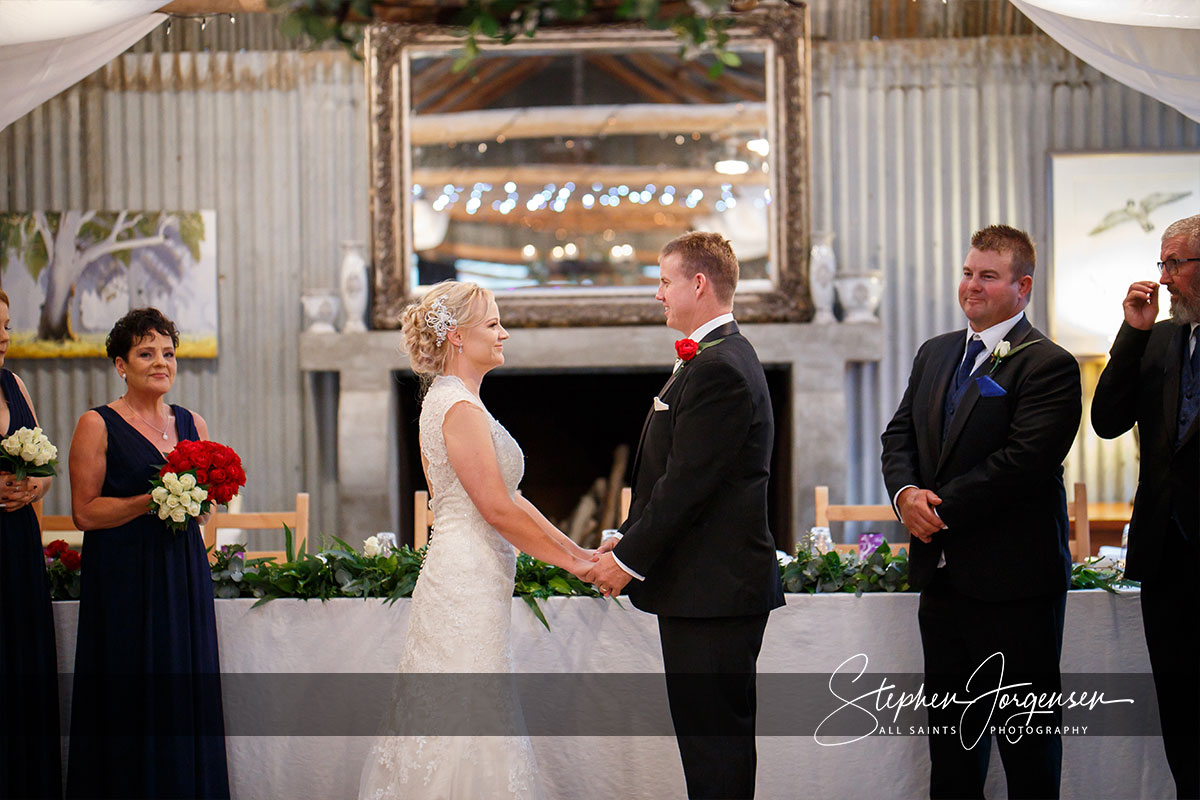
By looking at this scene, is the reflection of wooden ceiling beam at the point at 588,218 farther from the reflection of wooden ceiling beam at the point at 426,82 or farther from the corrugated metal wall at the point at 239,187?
the corrugated metal wall at the point at 239,187

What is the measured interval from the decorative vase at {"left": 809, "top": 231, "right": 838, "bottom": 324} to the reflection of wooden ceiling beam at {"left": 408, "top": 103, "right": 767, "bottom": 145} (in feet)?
3.38

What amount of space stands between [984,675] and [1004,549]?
1.15 feet

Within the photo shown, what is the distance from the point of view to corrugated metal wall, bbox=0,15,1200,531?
7262 millimetres

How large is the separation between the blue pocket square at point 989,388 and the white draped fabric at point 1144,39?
35.0 inches

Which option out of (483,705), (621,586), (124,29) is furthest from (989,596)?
(124,29)

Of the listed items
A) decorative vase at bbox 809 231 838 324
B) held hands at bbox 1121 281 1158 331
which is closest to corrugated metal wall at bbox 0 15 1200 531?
decorative vase at bbox 809 231 838 324

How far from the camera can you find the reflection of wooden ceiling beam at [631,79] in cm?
719

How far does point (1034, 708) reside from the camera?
2.83 meters

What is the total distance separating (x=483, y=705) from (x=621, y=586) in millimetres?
478

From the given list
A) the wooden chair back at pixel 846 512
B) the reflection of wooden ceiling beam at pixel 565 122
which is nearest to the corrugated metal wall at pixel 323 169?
the reflection of wooden ceiling beam at pixel 565 122

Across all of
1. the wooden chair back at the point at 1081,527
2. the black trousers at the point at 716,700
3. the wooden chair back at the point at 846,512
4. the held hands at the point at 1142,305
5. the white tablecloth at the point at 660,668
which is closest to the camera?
the black trousers at the point at 716,700

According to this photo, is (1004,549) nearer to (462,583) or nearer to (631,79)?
(462,583)

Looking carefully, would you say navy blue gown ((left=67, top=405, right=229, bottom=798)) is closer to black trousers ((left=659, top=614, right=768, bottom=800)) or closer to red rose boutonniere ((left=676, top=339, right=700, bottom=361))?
black trousers ((left=659, top=614, right=768, bottom=800))

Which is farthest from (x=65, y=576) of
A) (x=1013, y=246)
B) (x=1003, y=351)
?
(x=1013, y=246)
